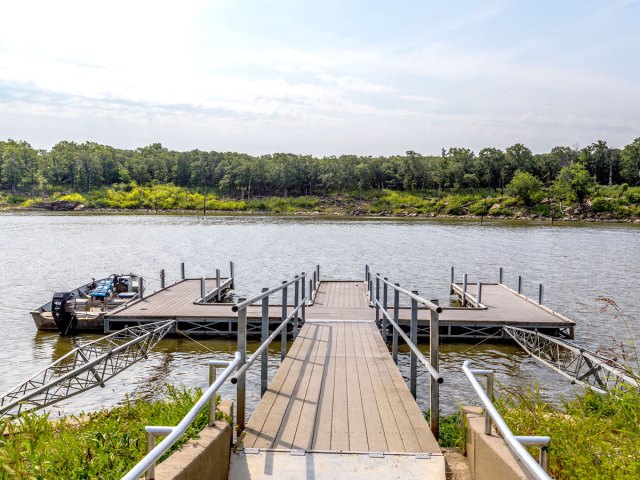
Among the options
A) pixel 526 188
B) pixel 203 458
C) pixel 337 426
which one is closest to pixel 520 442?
pixel 203 458

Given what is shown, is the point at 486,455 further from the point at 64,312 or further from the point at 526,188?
the point at 526,188

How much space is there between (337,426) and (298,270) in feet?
88.7

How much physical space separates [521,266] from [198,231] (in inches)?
1563

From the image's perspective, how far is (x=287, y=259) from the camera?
3806cm

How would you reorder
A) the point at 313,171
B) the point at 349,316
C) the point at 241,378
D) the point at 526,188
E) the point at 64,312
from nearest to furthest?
the point at 241,378 < the point at 349,316 < the point at 64,312 < the point at 526,188 < the point at 313,171

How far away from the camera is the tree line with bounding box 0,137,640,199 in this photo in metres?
123

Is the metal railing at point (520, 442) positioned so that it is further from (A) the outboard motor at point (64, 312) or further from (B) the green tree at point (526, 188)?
(B) the green tree at point (526, 188)

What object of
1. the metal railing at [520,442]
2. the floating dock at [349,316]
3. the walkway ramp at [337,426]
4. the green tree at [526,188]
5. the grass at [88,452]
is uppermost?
the green tree at [526,188]

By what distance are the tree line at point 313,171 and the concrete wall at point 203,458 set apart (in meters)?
122

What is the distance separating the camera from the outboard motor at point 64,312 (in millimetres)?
16438

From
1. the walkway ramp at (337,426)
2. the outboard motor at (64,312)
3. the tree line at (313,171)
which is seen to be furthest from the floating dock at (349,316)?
the tree line at (313,171)

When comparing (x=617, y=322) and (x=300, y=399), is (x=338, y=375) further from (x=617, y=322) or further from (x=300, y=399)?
(x=617, y=322)

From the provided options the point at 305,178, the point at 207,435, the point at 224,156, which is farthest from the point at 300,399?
the point at 224,156

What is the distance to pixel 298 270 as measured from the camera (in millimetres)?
32375
